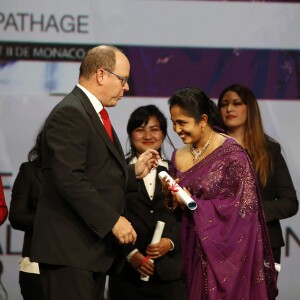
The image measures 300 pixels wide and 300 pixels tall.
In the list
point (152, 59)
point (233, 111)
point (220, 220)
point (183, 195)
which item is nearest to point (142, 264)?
point (220, 220)

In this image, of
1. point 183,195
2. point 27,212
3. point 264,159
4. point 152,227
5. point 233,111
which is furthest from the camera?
point 233,111

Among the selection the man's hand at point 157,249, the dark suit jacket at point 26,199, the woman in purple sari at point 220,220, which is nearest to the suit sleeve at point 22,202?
the dark suit jacket at point 26,199

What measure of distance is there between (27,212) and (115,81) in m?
1.28

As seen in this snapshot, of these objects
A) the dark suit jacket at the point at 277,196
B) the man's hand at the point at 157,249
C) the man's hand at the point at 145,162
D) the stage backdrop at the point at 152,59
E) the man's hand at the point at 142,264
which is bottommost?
the man's hand at the point at 142,264

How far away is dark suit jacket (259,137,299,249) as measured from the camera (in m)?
4.73

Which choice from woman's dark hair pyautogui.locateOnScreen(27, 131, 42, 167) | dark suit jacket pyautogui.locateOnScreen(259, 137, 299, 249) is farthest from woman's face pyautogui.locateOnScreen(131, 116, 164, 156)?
dark suit jacket pyautogui.locateOnScreen(259, 137, 299, 249)

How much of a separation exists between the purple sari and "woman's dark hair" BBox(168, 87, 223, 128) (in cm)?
18

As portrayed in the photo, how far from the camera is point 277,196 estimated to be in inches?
191

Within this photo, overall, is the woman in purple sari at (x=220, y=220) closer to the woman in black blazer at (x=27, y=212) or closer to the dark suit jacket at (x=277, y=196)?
the dark suit jacket at (x=277, y=196)

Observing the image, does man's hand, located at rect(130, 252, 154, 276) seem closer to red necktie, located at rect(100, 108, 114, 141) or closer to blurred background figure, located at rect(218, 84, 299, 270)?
blurred background figure, located at rect(218, 84, 299, 270)

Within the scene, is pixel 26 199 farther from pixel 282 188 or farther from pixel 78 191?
pixel 282 188

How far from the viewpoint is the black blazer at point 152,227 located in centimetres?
447

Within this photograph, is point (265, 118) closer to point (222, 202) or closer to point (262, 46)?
point (262, 46)

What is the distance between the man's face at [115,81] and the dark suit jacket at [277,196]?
139 cm
